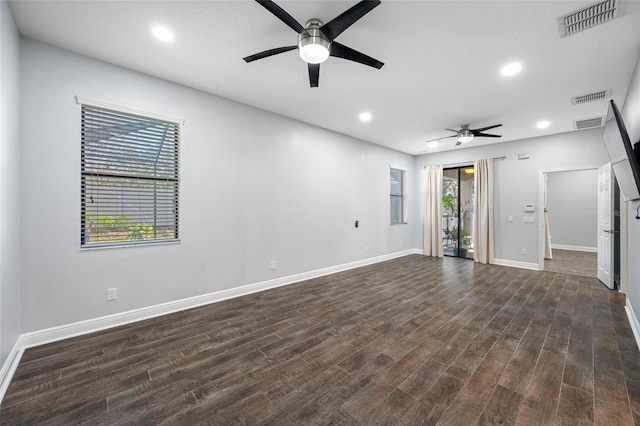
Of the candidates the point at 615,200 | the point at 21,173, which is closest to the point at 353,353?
the point at 21,173

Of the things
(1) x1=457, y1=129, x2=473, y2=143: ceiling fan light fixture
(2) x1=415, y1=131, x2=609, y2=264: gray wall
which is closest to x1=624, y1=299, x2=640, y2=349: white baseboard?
(2) x1=415, y1=131, x2=609, y2=264: gray wall

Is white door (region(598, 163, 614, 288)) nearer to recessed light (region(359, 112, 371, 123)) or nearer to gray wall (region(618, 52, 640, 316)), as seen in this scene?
gray wall (region(618, 52, 640, 316))

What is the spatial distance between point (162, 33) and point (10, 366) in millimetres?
3081

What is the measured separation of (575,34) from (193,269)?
4.75 m

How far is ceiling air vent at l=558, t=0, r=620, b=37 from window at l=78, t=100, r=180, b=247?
13.5 ft


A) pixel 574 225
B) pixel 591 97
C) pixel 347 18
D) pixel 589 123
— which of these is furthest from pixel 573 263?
pixel 347 18

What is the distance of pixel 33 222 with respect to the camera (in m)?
2.48

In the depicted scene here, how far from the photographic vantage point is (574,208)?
802 cm

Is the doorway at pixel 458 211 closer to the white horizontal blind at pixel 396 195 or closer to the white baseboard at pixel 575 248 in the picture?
the white horizontal blind at pixel 396 195

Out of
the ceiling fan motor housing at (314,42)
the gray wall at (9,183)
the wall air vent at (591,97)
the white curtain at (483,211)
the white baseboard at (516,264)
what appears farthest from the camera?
the white curtain at (483,211)

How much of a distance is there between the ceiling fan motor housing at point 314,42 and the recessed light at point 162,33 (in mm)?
1271

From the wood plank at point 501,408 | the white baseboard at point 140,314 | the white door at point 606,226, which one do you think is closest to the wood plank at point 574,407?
the wood plank at point 501,408

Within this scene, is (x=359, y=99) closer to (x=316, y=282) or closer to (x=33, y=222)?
(x=316, y=282)

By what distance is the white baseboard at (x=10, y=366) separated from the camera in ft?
6.20
